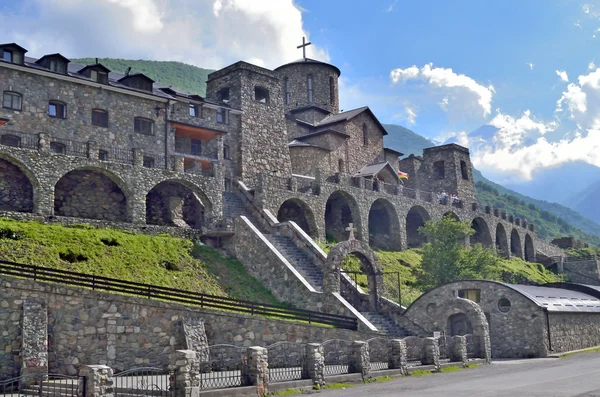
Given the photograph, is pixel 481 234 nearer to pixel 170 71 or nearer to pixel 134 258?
pixel 134 258

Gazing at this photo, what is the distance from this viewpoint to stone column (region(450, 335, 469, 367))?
26188 millimetres

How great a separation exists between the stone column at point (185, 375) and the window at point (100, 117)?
82.3 ft

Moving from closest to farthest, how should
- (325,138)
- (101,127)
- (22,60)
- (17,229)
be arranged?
1. (17,229)
2. (22,60)
3. (101,127)
4. (325,138)

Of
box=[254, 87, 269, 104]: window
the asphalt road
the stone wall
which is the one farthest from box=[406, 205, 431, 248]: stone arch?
the stone wall

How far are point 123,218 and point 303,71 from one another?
3417 centimetres

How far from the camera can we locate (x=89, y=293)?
72.7 feet

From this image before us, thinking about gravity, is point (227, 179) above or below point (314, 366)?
above

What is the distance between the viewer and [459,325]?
99.2 ft

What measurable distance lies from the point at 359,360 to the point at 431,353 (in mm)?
4636

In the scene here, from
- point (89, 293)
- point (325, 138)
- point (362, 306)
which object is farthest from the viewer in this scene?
point (325, 138)

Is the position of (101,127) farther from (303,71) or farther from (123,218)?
(303,71)

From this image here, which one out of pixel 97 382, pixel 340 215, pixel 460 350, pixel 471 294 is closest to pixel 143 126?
pixel 340 215

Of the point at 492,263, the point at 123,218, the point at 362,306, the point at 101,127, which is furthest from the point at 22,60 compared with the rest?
the point at 492,263

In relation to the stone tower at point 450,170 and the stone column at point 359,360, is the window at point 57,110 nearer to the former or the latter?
the stone column at point 359,360
